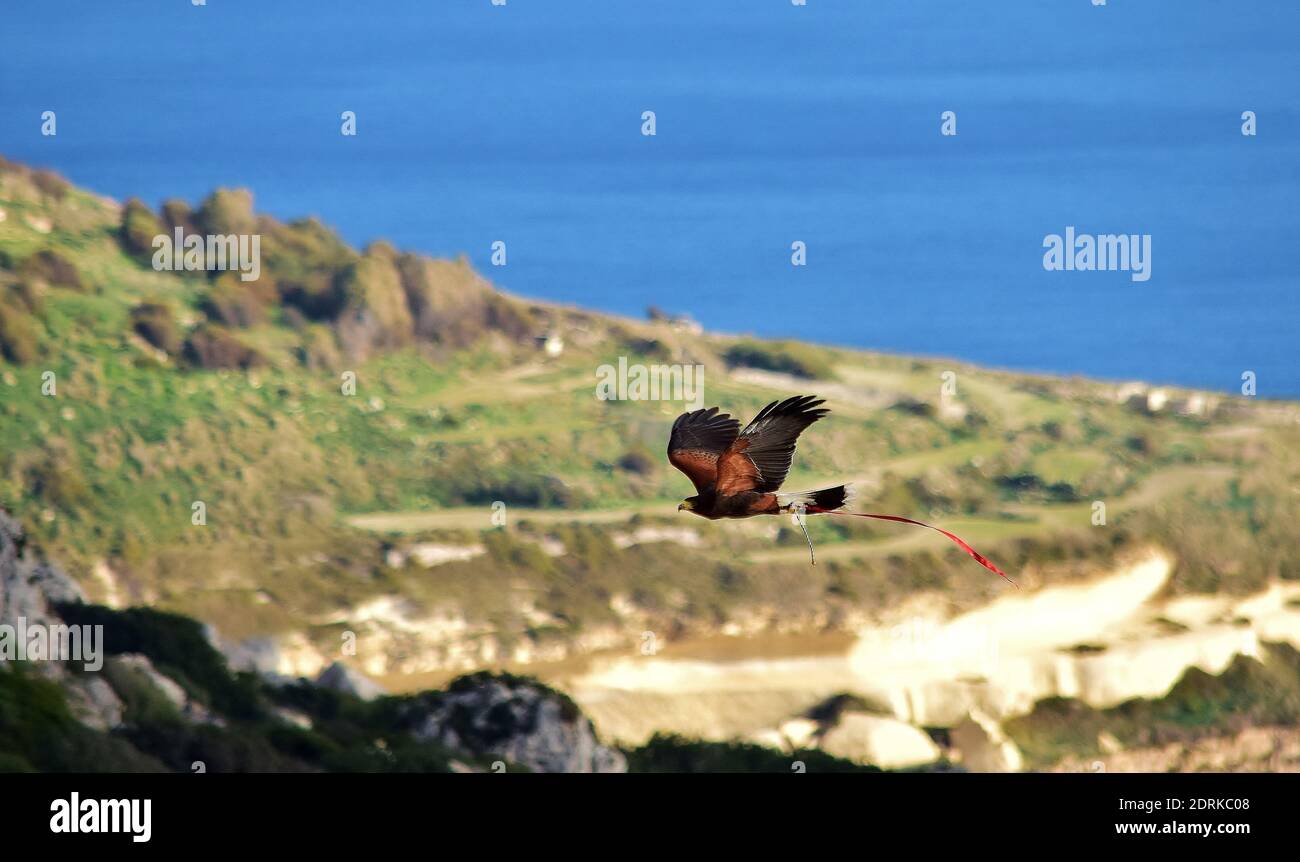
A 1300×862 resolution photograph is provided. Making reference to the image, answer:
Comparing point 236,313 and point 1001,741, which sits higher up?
point 236,313

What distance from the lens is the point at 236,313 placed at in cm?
12112

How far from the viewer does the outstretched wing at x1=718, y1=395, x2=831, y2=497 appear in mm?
19531

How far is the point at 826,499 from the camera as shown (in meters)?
18.7

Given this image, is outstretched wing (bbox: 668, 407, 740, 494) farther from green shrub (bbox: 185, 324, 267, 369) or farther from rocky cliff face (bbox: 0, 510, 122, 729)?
green shrub (bbox: 185, 324, 267, 369)

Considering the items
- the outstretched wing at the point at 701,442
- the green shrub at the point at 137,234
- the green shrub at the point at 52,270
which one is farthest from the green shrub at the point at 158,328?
the outstretched wing at the point at 701,442

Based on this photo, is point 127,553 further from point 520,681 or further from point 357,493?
point 520,681

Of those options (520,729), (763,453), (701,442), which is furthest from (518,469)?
(763,453)

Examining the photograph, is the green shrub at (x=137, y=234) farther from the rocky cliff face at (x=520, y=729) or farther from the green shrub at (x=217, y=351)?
the rocky cliff face at (x=520, y=729)

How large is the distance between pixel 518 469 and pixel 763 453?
86.0 metres

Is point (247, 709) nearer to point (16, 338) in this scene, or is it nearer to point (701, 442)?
point (701, 442)

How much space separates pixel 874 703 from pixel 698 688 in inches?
246

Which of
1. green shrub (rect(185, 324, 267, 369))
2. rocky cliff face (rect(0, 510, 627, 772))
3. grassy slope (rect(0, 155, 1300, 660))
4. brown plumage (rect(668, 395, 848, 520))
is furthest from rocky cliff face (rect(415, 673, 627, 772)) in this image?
green shrub (rect(185, 324, 267, 369))
